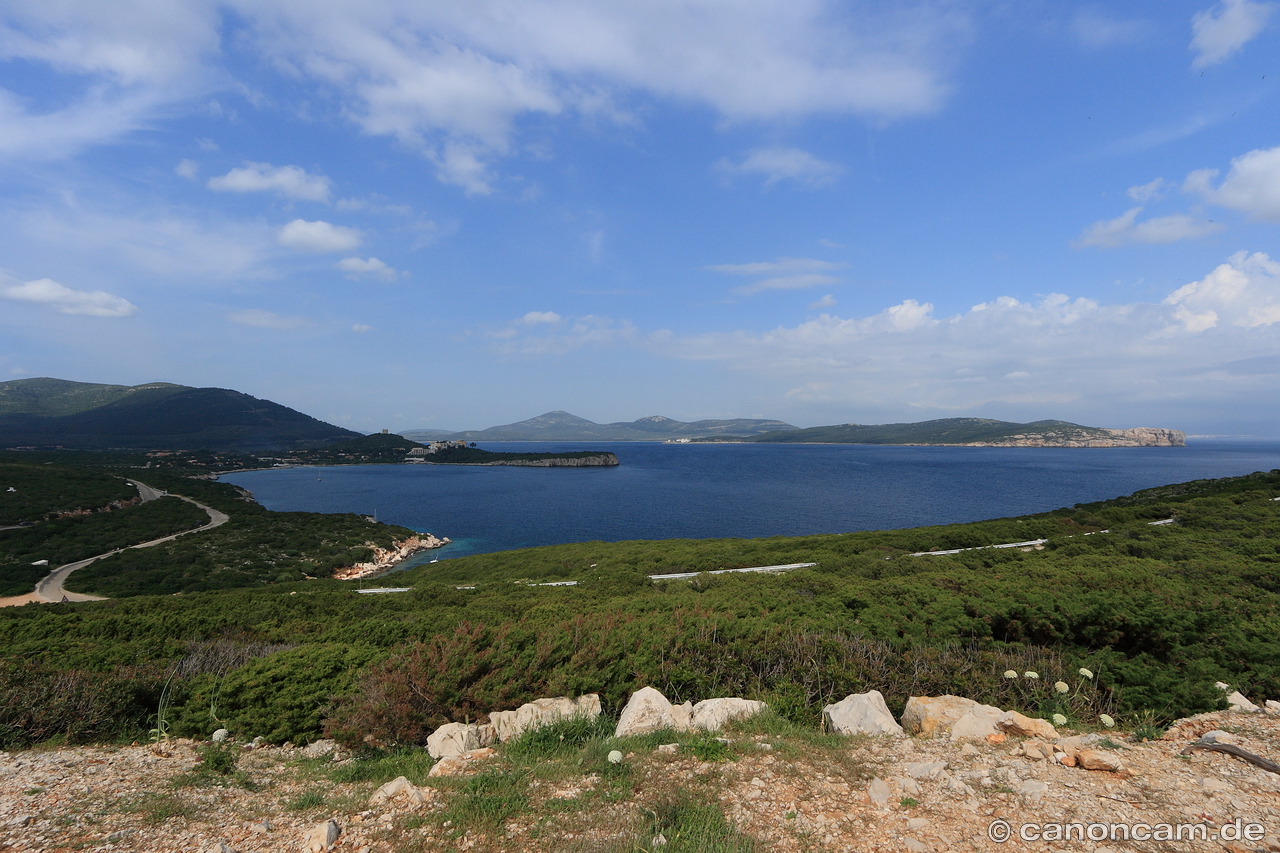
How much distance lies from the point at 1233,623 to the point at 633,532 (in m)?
52.3

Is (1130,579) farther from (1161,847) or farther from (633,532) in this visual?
(633,532)

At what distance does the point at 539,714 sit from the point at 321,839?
111 inches

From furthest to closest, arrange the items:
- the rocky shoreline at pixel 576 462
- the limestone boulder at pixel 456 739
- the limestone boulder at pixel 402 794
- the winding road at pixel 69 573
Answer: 1. the rocky shoreline at pixel 576 462
2. the winding road at pixel 69 573
3. the limestone boulder at pixel 456 739
4. the limestone boulder at pixel 402 794

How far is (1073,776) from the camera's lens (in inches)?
195

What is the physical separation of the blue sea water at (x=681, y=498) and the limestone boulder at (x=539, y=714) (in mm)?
47165

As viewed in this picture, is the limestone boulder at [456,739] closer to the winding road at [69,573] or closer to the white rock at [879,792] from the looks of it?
the white rock at [879,792]

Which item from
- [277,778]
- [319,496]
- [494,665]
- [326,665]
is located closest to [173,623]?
[326,665]

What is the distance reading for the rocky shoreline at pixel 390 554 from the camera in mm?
42031

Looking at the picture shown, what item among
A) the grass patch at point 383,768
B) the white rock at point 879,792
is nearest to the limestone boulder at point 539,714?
the grass patch at point 383,768

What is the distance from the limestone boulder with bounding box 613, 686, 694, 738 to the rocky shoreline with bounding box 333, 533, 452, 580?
40268mm

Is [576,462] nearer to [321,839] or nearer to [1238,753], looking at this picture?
[321,839]

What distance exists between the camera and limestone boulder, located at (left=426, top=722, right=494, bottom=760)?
6.12 metres

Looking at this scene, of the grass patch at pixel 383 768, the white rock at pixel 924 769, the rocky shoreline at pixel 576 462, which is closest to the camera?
the white rock at pixel 924 769

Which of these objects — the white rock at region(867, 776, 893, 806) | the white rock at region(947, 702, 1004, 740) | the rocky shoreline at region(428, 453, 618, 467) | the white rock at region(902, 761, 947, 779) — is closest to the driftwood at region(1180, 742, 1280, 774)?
the white rock at region(947, 702, 1004, 740)
